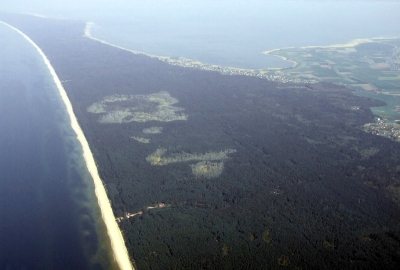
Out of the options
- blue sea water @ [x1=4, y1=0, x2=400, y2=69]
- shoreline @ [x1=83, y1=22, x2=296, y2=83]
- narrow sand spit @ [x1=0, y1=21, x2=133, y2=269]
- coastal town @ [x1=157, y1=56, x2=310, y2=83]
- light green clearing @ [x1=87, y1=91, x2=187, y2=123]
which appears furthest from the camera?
blue sea water @ [x1=4, y1=0, x2=400, y2=69]

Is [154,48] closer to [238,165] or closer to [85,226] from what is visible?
[238,165]

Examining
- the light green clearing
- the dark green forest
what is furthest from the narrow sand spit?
the light green clearing

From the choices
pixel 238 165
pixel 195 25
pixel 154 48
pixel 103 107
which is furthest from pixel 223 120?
pixel 195 25

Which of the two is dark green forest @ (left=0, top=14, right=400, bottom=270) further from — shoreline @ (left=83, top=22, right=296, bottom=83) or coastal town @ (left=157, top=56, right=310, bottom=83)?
shoreline @ (left=83, top=22, right=296, bottom=83)

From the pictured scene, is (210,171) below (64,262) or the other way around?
the other way around

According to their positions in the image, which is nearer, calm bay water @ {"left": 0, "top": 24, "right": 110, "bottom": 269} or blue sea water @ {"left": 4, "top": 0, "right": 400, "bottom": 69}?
calm bay water @ {"left": 0, "top": 24, "right": 110, "bottom": 269}

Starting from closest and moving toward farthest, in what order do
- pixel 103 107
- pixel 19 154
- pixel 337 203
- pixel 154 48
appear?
1. pixel 337 203
2. pixel 19 154
3. pixel 103 107
4. pixel 154 48

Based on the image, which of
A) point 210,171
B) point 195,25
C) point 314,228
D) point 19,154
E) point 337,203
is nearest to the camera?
point 314,228
